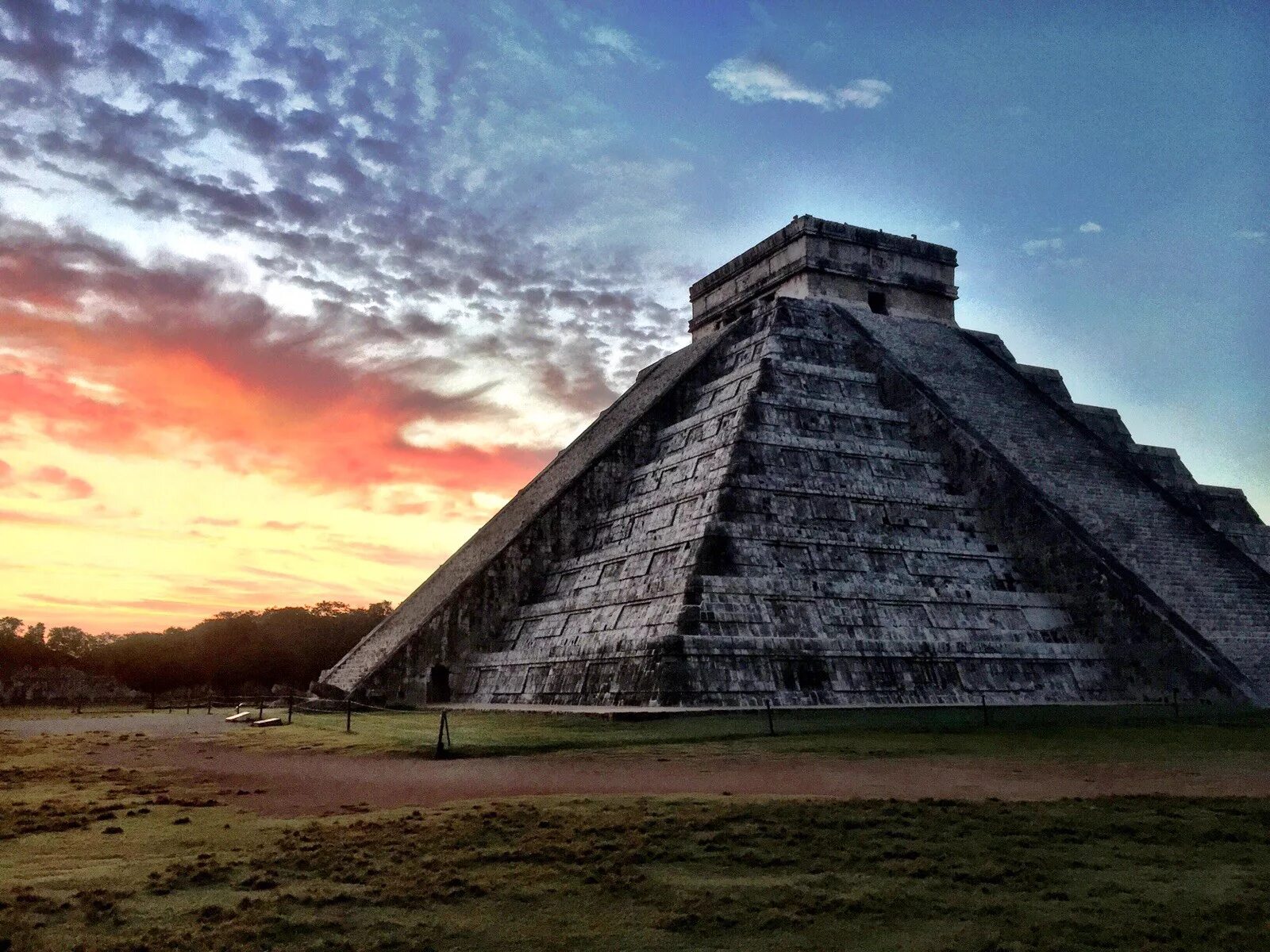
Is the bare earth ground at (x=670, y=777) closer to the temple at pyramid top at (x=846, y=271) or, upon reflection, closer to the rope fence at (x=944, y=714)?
the rope fence at (x=944, y=714)

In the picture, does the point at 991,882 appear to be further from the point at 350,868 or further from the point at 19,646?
the point at 19,646

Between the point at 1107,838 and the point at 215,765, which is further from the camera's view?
the point at 215,765

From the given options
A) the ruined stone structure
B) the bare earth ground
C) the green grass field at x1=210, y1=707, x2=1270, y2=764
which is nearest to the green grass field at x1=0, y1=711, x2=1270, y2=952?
the bare earth ground

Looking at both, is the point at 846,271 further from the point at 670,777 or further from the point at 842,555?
the point at 670,777

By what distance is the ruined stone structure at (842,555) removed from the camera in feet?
53.3

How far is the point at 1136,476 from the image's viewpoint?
21.9 meters

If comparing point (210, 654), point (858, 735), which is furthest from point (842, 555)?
point (210, 654)

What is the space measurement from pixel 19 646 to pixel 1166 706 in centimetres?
4244

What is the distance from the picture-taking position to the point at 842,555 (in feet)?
58.9

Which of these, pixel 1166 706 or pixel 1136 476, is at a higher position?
pixel 1136 476

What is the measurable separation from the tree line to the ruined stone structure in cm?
1643

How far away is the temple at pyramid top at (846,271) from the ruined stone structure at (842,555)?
169 millimetres

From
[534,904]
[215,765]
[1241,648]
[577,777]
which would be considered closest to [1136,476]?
[1241,648]

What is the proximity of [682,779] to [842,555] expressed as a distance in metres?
9.62
